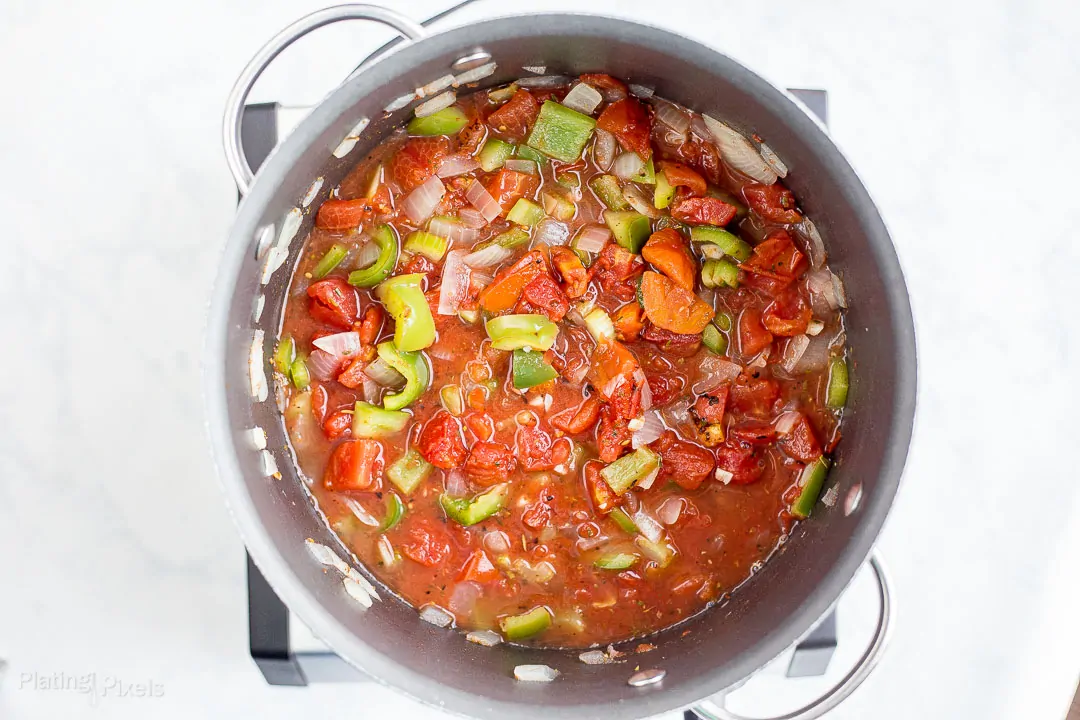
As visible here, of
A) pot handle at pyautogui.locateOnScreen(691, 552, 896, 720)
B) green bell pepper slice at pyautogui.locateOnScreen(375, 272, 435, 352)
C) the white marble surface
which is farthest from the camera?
the white marble surface

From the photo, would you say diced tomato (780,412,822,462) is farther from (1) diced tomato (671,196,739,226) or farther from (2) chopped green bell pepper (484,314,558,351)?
(2) chopped green bell pepper (484,314,558,351)

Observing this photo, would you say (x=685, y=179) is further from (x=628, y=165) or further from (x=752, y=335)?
(x=752, y=335)

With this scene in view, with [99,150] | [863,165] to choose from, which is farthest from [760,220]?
[99,150]

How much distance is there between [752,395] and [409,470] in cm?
87

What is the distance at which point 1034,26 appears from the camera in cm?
255

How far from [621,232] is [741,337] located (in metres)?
0.40

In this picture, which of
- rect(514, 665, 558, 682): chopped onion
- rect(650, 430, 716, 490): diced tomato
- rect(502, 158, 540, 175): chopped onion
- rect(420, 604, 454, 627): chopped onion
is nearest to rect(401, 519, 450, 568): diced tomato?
rect(420, 604, 454, 627): chopped onion

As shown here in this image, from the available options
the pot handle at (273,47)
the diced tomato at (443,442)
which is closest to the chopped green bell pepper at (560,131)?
the pot handle at (273,47)

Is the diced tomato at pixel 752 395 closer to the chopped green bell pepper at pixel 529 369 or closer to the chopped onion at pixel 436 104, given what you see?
the chopped green bell pepper at pixel 529 369

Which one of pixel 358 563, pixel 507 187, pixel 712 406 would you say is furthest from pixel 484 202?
pixel 358 563

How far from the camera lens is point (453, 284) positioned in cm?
198

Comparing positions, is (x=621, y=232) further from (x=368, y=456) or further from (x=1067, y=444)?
(x=1067, y=444)

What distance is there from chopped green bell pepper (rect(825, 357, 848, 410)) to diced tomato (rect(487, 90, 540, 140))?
38.3 inches

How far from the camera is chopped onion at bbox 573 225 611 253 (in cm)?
201
